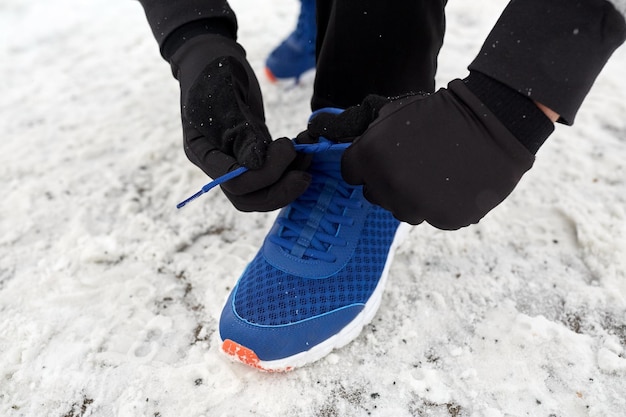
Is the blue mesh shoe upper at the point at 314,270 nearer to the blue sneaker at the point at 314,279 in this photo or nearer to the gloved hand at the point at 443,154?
the blue sneaker at the point at 314,279

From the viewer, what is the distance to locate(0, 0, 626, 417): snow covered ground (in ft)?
2.75

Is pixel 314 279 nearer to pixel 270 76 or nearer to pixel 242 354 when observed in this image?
pixel 242 354

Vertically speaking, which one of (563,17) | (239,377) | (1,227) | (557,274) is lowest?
(557,274)

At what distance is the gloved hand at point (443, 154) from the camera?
0.69m

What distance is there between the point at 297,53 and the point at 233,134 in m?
0.96

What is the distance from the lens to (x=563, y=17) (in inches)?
25.8

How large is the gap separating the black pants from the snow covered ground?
34 cm

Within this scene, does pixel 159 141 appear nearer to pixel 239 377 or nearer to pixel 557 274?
pixel 239 377

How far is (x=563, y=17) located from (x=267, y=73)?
119 cm

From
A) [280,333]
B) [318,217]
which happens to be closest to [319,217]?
[318,217]

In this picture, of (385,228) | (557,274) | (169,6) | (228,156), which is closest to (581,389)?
(557,274)

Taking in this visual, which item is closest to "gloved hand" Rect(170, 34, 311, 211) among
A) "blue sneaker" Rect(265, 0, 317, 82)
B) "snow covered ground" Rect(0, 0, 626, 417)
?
"snow covered ground" Rect(0, 0, 626, 417)

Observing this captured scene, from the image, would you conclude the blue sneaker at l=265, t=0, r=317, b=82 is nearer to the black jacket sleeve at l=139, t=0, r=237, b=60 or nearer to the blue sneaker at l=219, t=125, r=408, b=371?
the black jacket sleeve at l=139, t=0, r=237, b=60

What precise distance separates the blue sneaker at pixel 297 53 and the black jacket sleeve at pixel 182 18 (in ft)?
2.23
